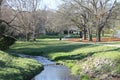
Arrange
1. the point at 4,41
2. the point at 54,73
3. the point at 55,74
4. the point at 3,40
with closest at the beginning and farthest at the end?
1. the point at 55,74
2. the point at 54,73
3. the point at 3,40
4. the point at 4,41

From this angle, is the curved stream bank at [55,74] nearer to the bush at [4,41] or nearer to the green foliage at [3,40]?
the bush at [4,41]

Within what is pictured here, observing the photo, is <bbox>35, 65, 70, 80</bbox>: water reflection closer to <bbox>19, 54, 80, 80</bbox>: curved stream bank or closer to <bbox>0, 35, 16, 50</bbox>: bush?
<bbox>19, 54, 80, 80</bbox>: curved stream bank

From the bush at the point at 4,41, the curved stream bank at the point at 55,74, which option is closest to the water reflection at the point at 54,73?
the curved stream bank at the point at 55,74

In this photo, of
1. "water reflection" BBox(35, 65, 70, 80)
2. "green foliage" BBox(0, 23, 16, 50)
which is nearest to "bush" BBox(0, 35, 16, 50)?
"green foliage" BBox(0, 23, 16, 50)

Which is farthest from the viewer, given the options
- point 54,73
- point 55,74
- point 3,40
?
point 3,40

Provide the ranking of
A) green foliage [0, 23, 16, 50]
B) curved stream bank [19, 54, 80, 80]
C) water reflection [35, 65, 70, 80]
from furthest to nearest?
green foliage [0, 23, 16, 50] → water reflection [35, 65, 70, 80] → curved stream bank [19, 54, 80, 80]

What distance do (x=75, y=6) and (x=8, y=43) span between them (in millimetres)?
23108

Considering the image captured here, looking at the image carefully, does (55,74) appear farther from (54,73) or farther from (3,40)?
(3,40)

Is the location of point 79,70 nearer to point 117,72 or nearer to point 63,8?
point 117,72

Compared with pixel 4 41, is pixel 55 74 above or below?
below

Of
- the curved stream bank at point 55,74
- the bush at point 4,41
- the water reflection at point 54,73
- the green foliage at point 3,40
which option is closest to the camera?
the curved stream bank at point 55,74

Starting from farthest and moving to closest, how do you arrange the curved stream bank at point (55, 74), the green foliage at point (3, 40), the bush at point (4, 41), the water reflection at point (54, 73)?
the green foliage at point (3, 40) < the bush at point (4, 41) < the water reflection at point (54, 73) < the curved stream bank at point (55, 74)

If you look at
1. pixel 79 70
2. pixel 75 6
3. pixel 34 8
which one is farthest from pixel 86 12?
pixel 79 70

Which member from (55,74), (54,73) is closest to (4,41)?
(54,73)
